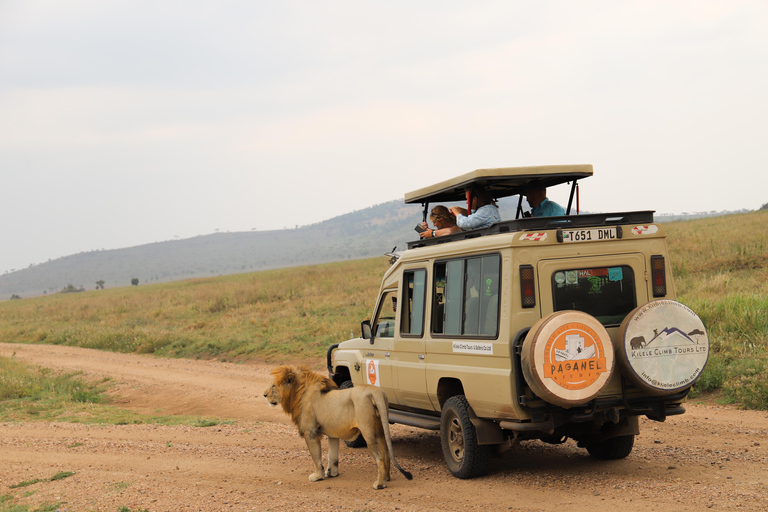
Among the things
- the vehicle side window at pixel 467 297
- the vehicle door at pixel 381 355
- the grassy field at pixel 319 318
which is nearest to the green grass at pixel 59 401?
the grassy field at pixel 319 318

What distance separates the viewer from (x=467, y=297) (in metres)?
6.70

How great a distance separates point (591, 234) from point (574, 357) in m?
1.22

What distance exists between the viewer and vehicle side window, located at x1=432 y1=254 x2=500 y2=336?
6246 millimetres

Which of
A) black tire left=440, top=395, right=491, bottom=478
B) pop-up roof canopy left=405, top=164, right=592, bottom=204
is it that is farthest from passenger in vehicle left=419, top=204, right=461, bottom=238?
black tire left=440, top=395, right=491, bottom=478

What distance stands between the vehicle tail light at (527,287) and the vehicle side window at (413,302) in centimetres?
162

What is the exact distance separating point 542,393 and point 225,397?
935cm

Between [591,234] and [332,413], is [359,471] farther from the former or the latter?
[591,234]

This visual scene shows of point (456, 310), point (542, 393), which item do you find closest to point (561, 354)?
point (542, 393)

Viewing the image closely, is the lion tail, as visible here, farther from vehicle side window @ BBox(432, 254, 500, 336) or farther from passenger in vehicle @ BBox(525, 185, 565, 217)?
passenger in vehicle @ BBox(525, 185, 565, 217)

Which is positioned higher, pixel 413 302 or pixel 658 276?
pixel 658 276

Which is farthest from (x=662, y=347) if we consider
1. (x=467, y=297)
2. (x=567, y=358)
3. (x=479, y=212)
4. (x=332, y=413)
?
(x=332, y=413)

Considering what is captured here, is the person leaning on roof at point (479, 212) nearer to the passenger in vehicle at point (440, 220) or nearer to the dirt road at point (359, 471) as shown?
the passenger in vehicle at point (440, 220)

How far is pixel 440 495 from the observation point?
20.0ft

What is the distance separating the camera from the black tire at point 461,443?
21.2 ft
